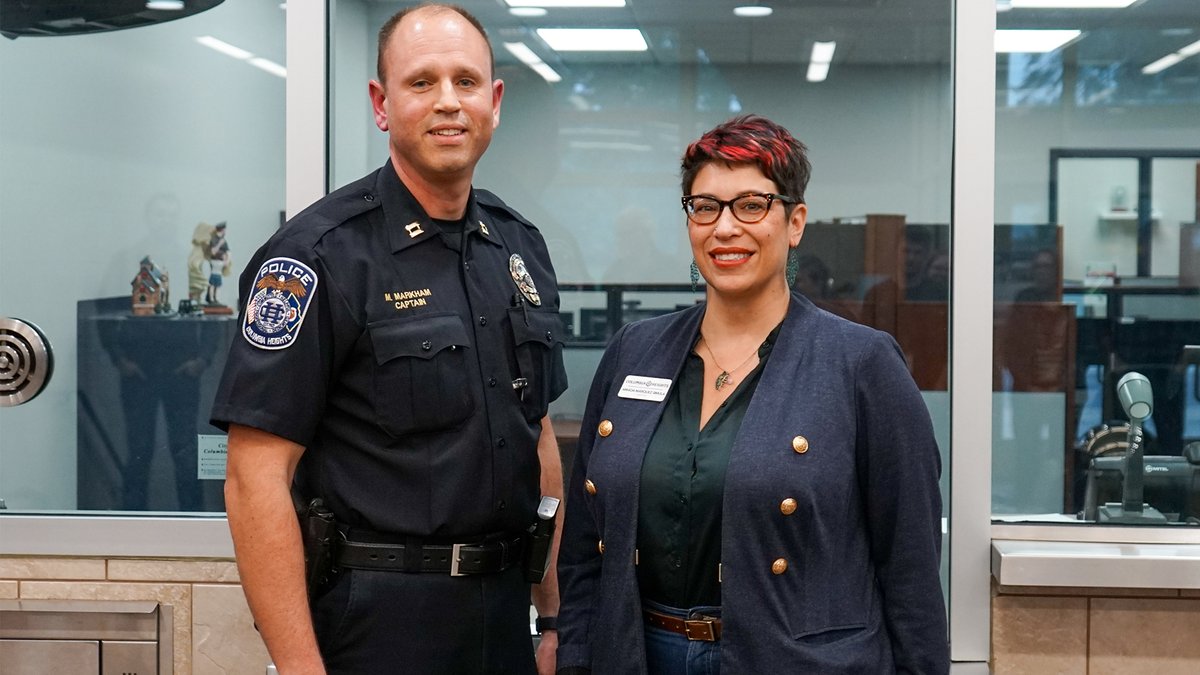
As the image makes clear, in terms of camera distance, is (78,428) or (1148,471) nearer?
(1148,471)

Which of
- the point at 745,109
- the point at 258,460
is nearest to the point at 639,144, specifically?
the point at 745,109

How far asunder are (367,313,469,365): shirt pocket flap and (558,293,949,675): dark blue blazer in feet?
1.13

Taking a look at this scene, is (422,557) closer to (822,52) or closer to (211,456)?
(211,456)

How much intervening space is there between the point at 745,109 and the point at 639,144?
0.32 metres

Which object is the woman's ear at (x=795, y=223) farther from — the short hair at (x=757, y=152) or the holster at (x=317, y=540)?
the holster at (x=317, y=540)

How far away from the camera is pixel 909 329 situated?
274 centimetres

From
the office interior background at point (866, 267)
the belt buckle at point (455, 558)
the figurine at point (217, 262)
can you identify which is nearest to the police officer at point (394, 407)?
the belt buckle at point (455, 558)

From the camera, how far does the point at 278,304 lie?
1737 millimetres

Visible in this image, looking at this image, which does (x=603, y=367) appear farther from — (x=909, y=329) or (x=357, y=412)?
(x=909, y=329)

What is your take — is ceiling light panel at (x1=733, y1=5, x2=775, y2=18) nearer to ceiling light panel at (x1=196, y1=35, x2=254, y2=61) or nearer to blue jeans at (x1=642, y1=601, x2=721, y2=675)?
ceiling light panel at (x1=196, y1=35, x2=254, y2=61)

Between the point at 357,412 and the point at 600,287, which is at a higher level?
the point at 600,287

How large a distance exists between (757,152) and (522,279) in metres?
0.57

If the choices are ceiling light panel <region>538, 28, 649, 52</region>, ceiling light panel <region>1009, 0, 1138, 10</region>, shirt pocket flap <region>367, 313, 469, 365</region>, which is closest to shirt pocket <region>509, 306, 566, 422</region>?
shirt pocket flap <region>367, 313, 469, 365</region>

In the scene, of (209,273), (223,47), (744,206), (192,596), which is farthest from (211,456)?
Answer: (744,206)
